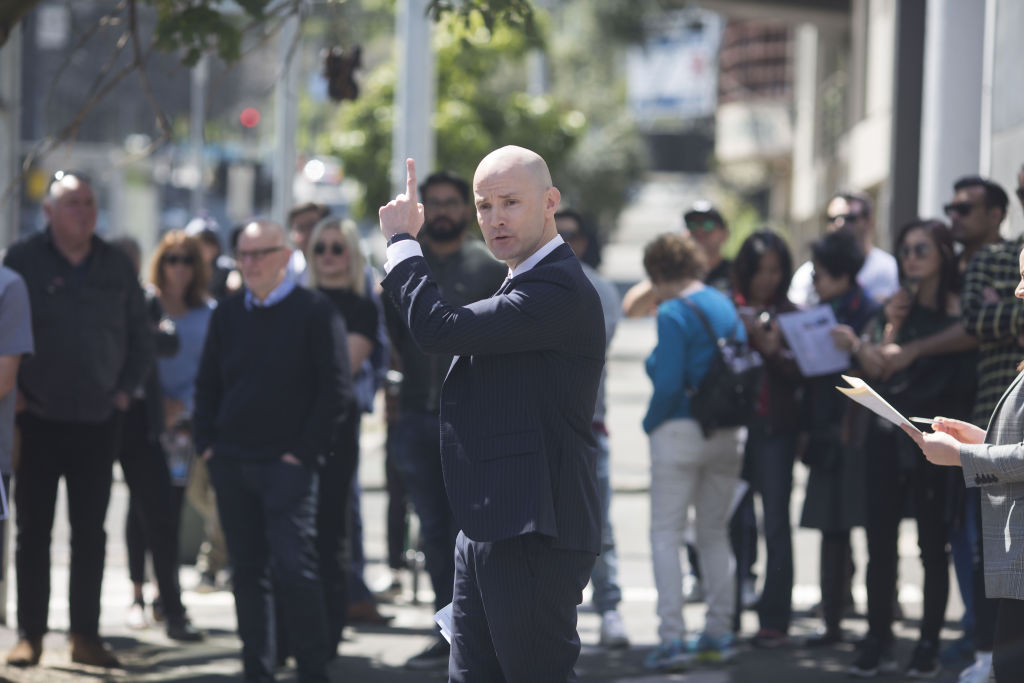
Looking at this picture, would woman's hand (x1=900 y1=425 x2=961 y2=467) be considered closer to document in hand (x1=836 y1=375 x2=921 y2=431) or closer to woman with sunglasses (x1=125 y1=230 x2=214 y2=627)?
document in hand (x1=836 y1=375 x2=921 y2=431)

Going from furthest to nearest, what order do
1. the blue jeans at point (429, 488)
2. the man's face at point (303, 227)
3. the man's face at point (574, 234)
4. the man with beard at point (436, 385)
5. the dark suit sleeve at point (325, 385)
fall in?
the man's face at point (303, 227) < the man's face at point (574, 234) < the blue jeans at point (429, 488) < the man with beard at point (436, 385) < the dark suit sleeve at point (325, 385)

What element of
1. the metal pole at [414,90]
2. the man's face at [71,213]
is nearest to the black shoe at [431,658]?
the man's face at [71,213]

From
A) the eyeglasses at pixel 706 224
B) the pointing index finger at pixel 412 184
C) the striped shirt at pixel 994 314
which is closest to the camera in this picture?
the pointing index finger at pixel 412 184

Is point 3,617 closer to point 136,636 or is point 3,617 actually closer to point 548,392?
point 136,636

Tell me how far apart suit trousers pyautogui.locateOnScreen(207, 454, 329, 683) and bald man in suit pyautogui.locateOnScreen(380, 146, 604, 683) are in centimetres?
212

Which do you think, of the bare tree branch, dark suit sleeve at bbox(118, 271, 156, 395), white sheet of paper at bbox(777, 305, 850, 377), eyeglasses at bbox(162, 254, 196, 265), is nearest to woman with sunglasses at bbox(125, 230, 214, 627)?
eyeglasses at bbox(162, 254, 196, 265)

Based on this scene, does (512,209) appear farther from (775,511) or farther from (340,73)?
(340,73)

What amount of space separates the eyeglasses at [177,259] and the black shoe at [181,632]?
197 centimetres

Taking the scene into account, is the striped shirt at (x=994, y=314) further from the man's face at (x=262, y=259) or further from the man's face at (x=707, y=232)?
the man's face at (x=262, y=259)

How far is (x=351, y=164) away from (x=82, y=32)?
16.8 metres

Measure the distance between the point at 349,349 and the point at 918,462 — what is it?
267cm

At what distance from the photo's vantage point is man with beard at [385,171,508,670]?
7.27 metres

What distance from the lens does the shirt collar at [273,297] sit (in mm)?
6777

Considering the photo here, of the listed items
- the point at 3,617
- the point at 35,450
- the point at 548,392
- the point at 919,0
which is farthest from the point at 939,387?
the point at 919,0
